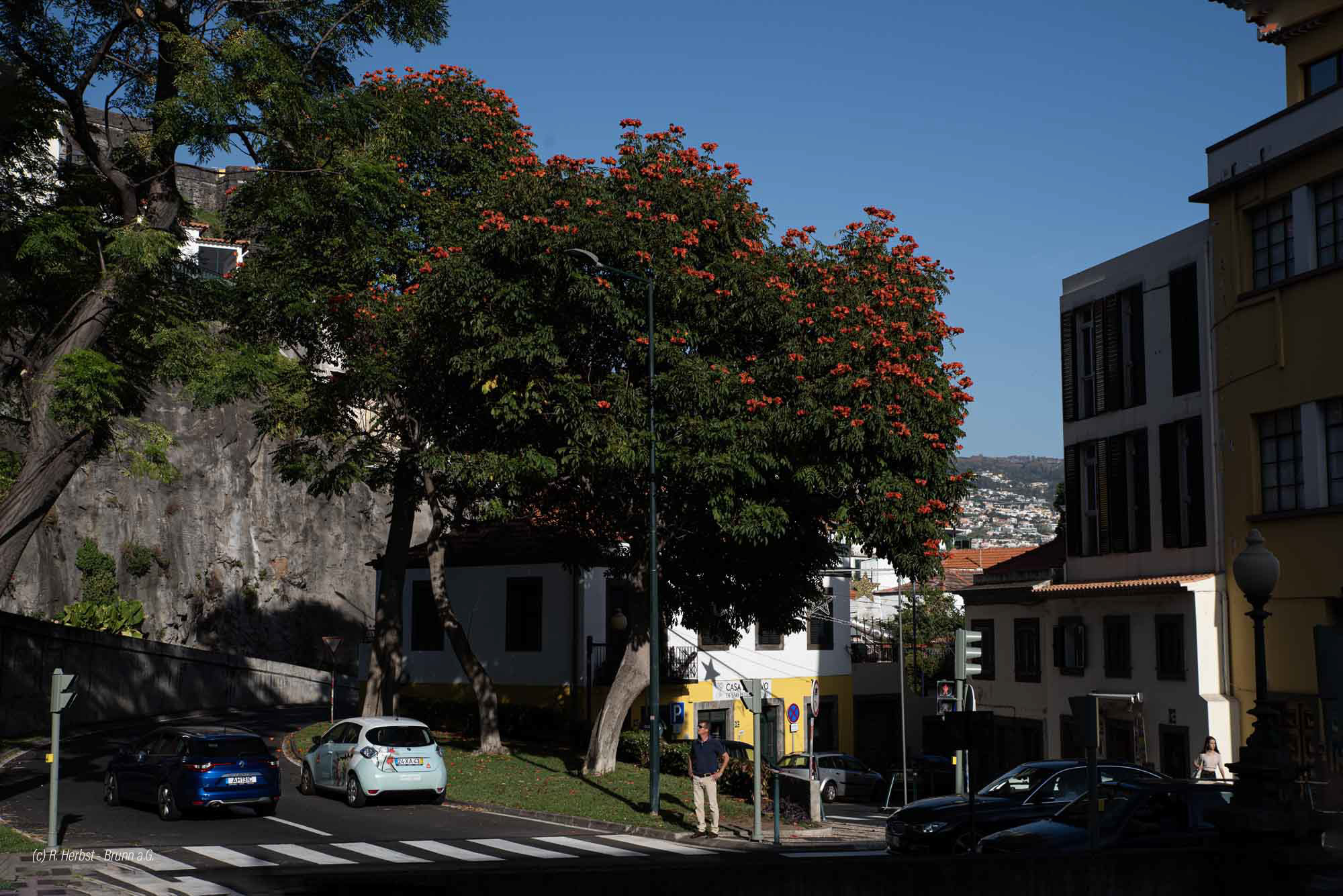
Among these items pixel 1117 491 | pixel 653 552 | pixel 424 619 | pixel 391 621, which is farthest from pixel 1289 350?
pixel 424 619

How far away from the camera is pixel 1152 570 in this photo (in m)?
31.7

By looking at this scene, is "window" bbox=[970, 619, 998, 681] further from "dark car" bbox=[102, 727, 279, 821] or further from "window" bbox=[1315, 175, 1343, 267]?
"dark car" bbox=[102, 727, 279, 821]

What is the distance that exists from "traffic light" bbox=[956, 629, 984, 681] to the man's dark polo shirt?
478 cm

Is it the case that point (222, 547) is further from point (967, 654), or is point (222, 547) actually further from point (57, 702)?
point (967, 654)

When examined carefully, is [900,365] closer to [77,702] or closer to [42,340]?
[42,340]

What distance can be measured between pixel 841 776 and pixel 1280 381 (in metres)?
17.6

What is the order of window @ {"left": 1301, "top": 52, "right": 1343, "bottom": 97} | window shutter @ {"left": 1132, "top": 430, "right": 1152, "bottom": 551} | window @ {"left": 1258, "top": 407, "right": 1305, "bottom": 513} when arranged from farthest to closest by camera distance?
window shutter @ {"left": 1132, "top": 430, "right": 1152, "bottom": 551} → window @ {"left": 1301, "top": 52, "right": 1343, "bottom": 97} → window @ {"left": 1258, "top": 407, "right": 1305, "bottom": 513}

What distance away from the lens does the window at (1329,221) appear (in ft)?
86.2

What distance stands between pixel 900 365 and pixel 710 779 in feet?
29.3

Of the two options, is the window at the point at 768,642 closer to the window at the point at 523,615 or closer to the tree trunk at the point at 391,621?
the window at the point at 523,615

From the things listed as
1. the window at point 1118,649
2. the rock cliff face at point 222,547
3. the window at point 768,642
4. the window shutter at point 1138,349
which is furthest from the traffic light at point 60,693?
the rock cliff face at point 222,547

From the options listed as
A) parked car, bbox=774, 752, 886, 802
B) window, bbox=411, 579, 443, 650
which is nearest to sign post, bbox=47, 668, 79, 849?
parked car, bbox=774, 752, 886, 802

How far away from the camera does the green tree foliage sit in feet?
67.8

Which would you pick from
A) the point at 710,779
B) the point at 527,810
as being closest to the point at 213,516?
the point at 527,810
